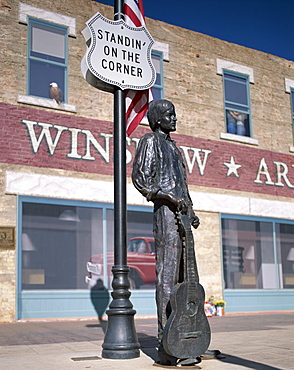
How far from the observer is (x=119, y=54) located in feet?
22.3

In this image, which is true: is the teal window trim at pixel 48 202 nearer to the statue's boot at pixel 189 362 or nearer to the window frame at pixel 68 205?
the window frame at pixel 68 205

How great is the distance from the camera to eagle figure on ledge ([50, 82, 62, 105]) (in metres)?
12.7

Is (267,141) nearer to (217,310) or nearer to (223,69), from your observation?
(223,69)

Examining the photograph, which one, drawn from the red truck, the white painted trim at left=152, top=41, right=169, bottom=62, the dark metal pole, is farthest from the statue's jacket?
the white painted trim at left=152, top=41, right=169, bottom=62

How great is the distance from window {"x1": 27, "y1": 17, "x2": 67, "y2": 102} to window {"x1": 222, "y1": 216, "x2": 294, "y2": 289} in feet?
19.8

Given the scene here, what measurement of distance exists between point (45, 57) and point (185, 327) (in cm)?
944

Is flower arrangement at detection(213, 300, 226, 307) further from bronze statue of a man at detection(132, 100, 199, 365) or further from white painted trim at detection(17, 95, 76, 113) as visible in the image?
bronze statue of a man at detection(132, 100, 199, 365)

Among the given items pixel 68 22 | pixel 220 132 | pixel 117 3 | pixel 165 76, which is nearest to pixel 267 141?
pixel 220 132

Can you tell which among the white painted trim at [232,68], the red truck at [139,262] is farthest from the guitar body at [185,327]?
the white painted trim at [232,68]

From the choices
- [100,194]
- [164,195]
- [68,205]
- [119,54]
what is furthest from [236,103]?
[164,195]

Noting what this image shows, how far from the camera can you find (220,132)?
50.7 ft

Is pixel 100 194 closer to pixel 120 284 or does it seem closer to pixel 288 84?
pixel 120 284

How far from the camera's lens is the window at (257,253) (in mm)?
14895

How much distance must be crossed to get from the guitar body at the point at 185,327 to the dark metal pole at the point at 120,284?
96 cm
